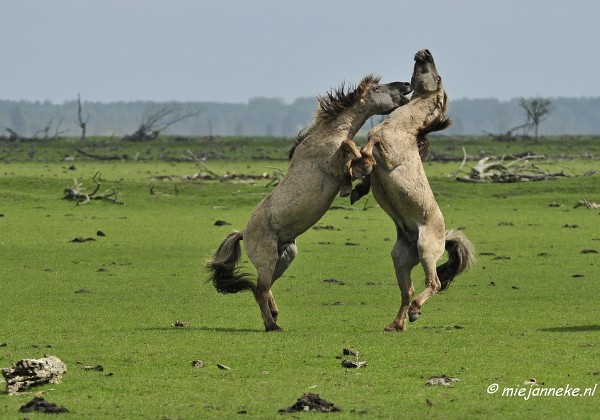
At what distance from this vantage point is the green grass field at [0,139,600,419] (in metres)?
9.33

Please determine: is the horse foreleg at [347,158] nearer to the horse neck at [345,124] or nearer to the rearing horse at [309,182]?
the rearing horse at [309,182]

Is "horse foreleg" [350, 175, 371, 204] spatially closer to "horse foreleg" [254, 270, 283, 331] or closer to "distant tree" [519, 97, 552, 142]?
"horse foreleg" [254, 270, 283, 331]

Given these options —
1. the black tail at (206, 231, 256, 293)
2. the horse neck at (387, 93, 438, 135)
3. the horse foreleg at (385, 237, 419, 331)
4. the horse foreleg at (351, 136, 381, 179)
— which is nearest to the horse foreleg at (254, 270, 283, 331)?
the black tail at (206, 231, 256, 293)

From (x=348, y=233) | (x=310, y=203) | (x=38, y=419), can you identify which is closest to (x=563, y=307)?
(x=310, y=203)

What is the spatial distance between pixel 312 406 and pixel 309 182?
4533 millimetres

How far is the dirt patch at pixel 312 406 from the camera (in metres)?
8.80

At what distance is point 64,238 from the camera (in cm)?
2483

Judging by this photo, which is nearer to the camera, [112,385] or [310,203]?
[112,385]

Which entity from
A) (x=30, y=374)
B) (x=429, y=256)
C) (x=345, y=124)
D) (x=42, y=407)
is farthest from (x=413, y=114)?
(x=42, y=407)

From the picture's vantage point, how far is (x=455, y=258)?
45.3 ft

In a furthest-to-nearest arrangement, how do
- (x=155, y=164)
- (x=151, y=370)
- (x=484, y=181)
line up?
(x=155, y=164) < (x=484, y=181) < (x=151, y=370)

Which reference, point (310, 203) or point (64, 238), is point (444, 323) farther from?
point (64, 238)

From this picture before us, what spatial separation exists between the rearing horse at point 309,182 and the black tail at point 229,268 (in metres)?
0.18

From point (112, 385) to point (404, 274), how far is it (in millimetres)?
4477
